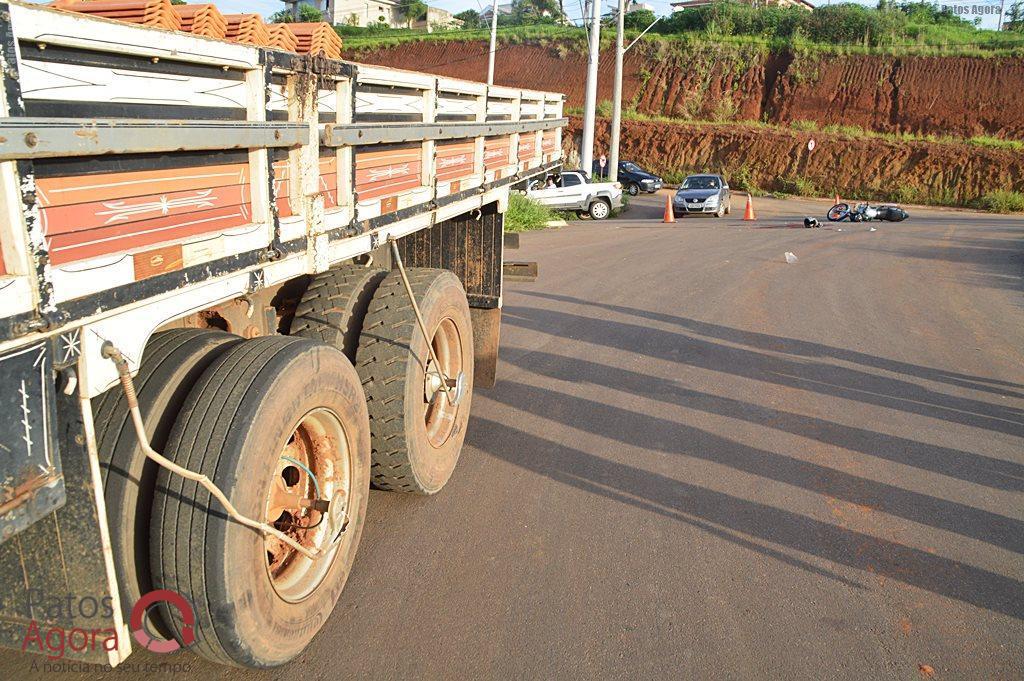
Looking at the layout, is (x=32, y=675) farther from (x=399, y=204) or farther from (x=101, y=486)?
(x=399, y=204)

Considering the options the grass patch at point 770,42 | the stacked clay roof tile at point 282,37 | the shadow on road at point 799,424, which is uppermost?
the grass patch at point 770,42

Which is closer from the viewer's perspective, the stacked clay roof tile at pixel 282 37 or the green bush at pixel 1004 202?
the stacked clay roof tile at pixel 282 37

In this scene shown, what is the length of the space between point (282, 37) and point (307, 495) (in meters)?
1.99

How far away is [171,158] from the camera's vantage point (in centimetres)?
264

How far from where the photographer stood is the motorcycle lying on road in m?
26.2

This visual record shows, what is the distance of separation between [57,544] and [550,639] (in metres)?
1.95

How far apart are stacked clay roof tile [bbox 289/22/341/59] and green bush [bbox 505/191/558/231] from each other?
16.8 m

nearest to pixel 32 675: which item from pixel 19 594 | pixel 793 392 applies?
pixel 19 594

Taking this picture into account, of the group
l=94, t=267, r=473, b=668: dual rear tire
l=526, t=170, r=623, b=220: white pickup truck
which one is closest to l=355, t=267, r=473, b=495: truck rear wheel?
l=94, t=267, r=473, b=668: dual rear tire

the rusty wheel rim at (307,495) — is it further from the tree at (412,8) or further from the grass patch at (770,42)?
the tree at (412,8)

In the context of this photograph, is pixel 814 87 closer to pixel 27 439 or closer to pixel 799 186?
pixel 799 186

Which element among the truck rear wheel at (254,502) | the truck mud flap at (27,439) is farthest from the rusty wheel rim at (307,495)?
the truck mud flap at (27,439)

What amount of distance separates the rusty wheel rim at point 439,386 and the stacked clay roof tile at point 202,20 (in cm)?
198

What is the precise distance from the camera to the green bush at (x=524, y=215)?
21.5m
